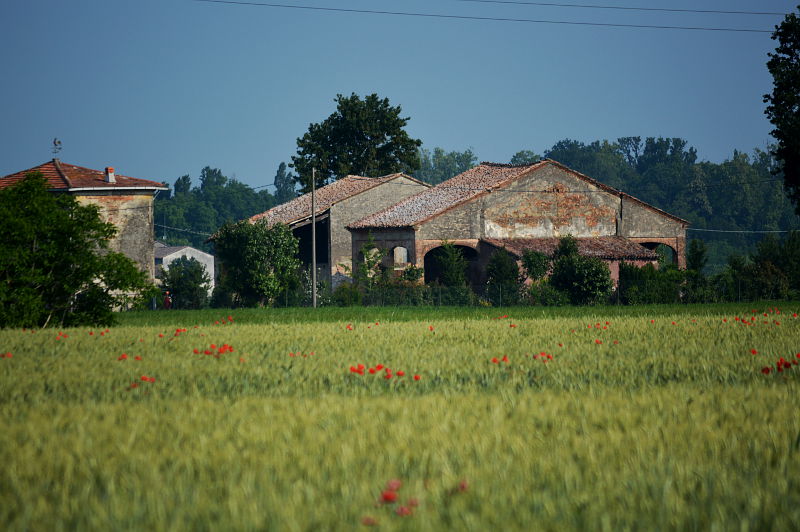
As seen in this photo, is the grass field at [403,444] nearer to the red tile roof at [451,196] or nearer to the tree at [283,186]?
the red tile roof at [451,196]

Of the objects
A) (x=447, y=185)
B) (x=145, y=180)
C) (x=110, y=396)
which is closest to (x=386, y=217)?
(x=447, y=185)

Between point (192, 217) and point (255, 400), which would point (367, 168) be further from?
point (255, 400)

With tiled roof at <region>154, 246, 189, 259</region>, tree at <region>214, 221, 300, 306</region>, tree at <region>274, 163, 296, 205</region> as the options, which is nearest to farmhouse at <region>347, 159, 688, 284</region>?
tree at <region>214, 221, 300, 306</region>

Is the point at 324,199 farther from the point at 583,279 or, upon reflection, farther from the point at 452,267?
the point at 583,279

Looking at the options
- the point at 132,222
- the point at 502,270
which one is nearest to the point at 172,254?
the point at 132,222

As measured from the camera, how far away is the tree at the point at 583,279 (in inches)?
1455

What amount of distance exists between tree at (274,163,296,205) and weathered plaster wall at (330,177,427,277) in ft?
342

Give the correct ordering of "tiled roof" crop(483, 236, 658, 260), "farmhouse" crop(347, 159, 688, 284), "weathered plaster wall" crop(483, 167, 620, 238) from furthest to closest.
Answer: "weathered plaster wall" crop(483, 167, 620, 238)
"farmhouse" crop(347, 159, 688, 284)
"tiled roof" crop(483, 236, 658, 260)

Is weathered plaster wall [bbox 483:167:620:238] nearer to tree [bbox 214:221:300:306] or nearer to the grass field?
tree [bbox 214:221:300:306]

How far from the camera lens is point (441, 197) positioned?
5278 centimetres

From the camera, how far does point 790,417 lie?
6.24 m

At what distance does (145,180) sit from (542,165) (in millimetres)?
24051

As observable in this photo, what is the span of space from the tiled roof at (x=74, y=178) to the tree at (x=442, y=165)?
361 feet

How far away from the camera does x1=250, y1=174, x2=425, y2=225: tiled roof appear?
5559 centimetres
